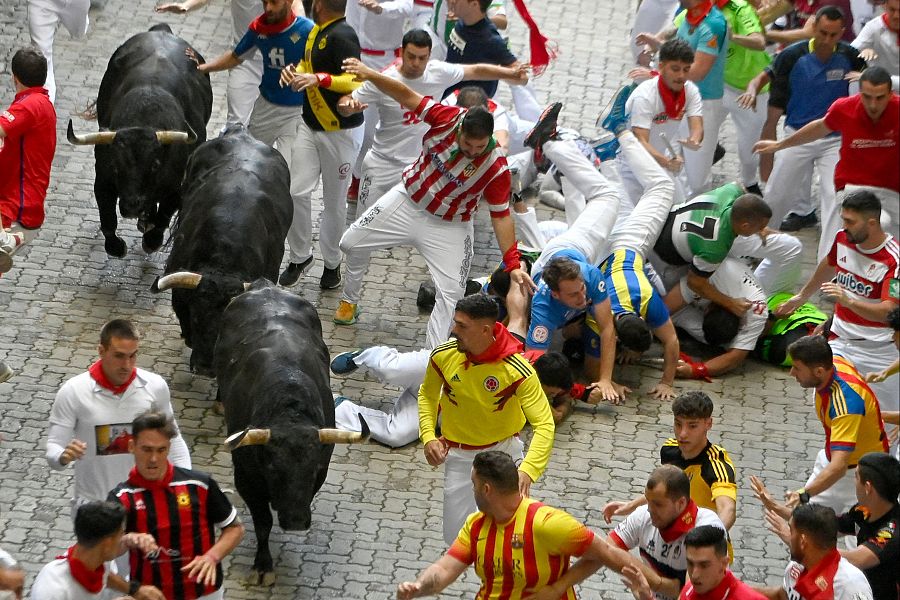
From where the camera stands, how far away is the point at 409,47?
36.8 feet

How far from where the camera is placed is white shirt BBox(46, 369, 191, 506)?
7.66 m

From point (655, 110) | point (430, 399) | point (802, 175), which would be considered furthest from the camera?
point (802, 175)

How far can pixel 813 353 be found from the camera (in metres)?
8.55

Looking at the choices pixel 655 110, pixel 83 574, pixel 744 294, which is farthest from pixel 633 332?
pixel 83 574

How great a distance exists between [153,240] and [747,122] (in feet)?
18.3

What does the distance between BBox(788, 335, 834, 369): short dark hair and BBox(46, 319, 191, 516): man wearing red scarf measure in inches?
143

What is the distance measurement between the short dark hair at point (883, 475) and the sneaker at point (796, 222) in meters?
5.91

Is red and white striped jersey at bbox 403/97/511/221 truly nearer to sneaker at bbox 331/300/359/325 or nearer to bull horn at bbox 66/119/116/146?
sneaker at bbox 331/300/359/325

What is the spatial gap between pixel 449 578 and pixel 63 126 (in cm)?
851

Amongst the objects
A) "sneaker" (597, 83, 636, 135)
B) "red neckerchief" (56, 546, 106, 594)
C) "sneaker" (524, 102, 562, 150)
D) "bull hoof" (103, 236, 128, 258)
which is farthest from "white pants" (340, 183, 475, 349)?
"red neckerchief" (56, 546, 106, 594)

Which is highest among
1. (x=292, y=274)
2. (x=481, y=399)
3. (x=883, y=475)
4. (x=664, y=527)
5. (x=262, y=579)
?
(x=883, y=475)

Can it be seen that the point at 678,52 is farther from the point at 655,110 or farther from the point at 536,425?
the point at 536,425

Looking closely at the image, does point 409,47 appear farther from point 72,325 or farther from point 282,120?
point 72,325

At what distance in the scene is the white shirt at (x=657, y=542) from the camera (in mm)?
7316
